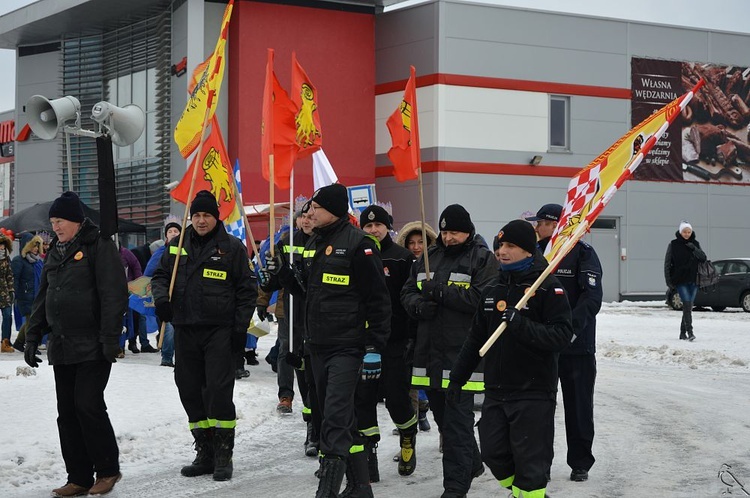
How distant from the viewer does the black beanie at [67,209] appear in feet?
22.9

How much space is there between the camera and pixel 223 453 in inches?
293

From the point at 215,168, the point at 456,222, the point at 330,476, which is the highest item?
the point at 215,168

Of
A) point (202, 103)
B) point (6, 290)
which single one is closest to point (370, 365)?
point (202, 103)

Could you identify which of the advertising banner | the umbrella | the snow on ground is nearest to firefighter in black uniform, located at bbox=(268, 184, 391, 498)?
the snow on ground

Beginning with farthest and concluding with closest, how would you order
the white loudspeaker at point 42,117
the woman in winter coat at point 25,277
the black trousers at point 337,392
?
the woman in winter coat at point 25,277 → the white loudspeaker at point 42,117 → the black trousers at point 337,392

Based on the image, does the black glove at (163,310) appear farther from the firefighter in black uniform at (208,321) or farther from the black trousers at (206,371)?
the black trousers at (206,371)

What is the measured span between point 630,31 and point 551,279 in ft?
93.9

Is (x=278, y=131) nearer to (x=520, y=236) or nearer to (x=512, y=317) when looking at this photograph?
(x=520, y=236)

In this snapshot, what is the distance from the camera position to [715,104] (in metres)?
34.1

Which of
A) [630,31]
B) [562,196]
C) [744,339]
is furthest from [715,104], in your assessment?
[744,339]

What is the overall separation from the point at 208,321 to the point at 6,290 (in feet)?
34.3

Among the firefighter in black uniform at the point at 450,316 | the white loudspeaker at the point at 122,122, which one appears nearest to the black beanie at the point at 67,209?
the white loudspeaker at the point at 122,122

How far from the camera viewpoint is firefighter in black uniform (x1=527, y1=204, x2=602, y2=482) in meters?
7.27

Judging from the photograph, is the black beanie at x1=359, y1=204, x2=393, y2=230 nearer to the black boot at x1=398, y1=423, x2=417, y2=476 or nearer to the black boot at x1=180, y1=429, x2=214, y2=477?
the black boot at x1=398, y1=423, x2=417, y2=476
